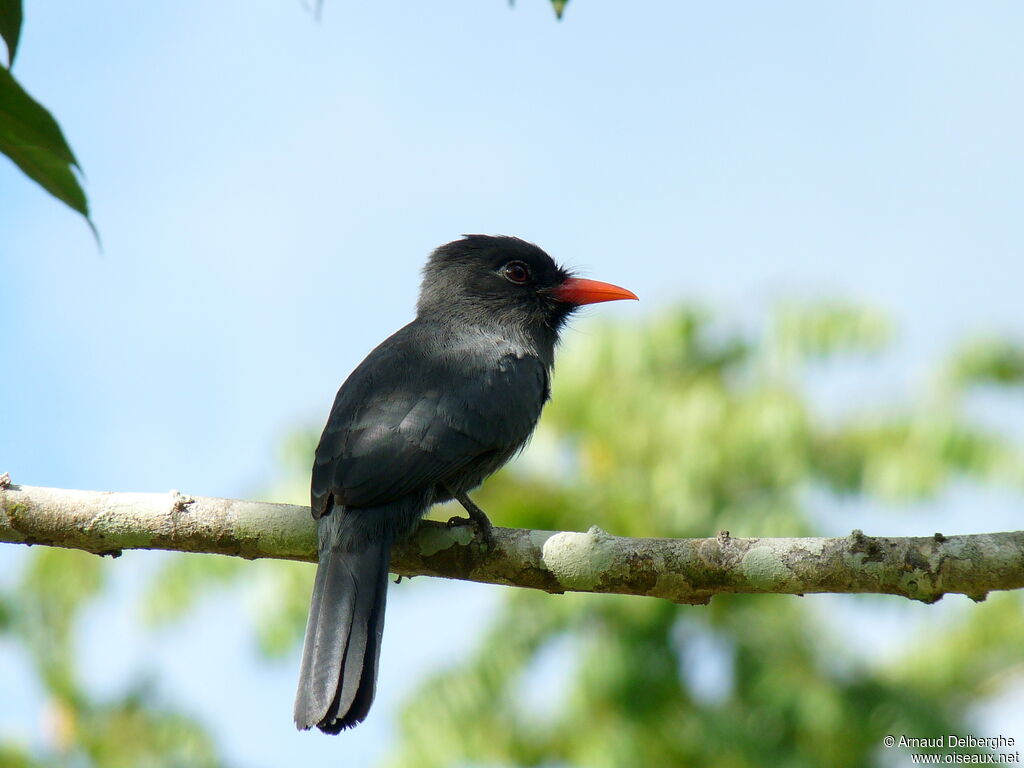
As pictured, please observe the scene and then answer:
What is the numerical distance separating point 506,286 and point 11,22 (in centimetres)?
346

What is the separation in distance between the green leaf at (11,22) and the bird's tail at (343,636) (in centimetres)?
200

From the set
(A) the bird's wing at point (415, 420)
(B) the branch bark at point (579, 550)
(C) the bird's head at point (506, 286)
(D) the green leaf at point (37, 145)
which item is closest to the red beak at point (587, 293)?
(C) the bird's head at point (506, 286)

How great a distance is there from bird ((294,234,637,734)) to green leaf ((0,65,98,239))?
1.74m

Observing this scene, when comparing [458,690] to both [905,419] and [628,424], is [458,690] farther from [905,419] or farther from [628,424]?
[905,419]

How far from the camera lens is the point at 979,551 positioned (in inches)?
128

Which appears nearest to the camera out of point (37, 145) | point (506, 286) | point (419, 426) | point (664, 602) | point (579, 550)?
point (37, 145)

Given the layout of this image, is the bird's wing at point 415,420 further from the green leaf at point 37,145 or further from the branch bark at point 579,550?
the green leaf at point 37,145

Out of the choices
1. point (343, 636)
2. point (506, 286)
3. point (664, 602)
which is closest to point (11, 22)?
point (343, 636)

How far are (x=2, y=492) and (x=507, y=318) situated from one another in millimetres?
2399

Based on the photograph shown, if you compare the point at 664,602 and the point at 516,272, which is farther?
the point at 664,602

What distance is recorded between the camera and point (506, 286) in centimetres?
562

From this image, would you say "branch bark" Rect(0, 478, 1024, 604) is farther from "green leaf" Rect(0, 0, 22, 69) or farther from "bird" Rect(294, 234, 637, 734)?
"green leaf" Rect(0, 0, 22, 69)

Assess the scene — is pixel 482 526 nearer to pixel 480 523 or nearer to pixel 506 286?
pixel 480 523

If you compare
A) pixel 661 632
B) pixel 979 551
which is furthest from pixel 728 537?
pixel 661 632
